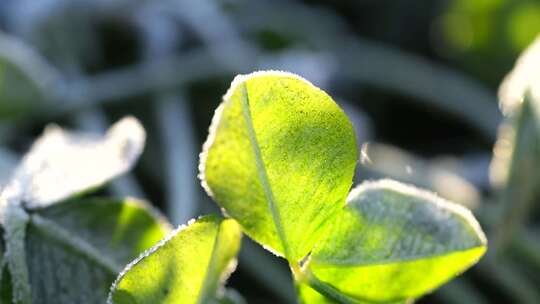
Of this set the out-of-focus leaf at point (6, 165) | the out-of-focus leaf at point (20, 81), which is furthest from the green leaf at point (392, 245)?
the out-of-focus leaf at point (20, 81)

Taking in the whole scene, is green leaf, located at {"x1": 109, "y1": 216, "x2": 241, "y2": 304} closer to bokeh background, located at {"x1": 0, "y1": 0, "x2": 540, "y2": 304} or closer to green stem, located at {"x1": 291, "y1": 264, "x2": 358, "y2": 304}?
green stem, located at {"x1": 291, "y1": 264, "x2": 358, "y2": 304}

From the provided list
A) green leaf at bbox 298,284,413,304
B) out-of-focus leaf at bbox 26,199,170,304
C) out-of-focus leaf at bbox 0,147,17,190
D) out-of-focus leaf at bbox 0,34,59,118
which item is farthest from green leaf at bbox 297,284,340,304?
out-of-focus leaf at bbox 0,34,59,118

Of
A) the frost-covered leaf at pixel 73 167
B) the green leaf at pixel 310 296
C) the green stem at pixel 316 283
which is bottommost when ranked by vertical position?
the frost-covered leaf at pixel 73 167

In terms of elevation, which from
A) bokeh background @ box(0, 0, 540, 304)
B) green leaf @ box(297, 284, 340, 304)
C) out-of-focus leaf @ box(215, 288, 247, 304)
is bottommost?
bokeh background @ box(0, 0, 540, 304)

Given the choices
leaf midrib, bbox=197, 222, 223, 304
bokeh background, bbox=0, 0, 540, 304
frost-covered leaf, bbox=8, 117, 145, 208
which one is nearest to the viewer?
leaf midrib, bbox=197, 222, 223, 304

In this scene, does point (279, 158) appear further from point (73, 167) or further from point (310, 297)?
point (73, 167)

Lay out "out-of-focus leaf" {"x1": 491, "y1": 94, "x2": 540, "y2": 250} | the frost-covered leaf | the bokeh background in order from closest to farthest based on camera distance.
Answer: the frost-covered leaf < "out-of-focus leaf" {"x1": 491, "y1": 94, "x2": 540, "y2": 250} < the bokeh background

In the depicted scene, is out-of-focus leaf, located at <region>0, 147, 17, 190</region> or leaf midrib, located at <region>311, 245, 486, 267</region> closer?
leaf midrib, located at <region>311, 245, 486, 267</region>

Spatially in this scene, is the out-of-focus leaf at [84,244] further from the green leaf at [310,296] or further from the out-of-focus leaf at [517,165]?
the out-of-focus leaf at [517,165]
